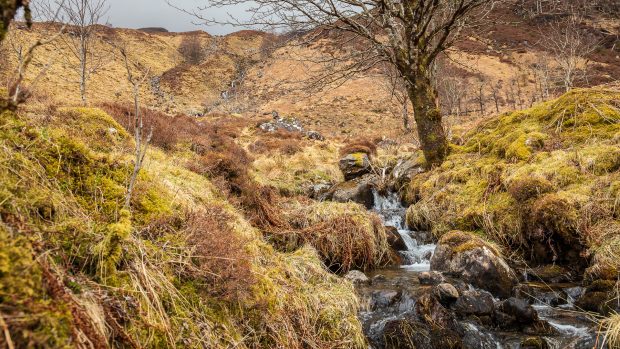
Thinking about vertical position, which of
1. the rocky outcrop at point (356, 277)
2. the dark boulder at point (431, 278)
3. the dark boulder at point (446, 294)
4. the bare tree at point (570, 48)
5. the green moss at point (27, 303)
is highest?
the bare tree at point (570, 48)

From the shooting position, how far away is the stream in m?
3.60

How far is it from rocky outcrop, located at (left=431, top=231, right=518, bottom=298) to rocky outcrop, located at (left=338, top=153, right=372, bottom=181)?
7.77 meters

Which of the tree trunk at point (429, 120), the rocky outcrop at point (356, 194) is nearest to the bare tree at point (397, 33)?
the tree trunk at point (429, 120)

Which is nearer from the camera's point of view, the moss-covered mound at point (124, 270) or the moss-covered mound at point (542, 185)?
the moss-covered mound at point (124, 270)

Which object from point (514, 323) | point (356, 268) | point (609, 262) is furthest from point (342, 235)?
point (609, 262)

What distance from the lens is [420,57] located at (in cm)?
788

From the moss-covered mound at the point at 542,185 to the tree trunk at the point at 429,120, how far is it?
41 centimetres

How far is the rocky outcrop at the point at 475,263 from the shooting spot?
15.3ft

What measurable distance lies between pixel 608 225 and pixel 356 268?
10.7 feet

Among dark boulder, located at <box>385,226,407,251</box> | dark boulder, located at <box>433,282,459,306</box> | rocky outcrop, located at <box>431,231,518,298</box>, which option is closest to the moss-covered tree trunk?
dark boulder, located at <box>433,282,459,306</box>

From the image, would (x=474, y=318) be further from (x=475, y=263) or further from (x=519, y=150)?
(x=519, y=150)

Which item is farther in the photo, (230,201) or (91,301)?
(230,201)

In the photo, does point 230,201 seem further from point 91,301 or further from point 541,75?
point 541,75

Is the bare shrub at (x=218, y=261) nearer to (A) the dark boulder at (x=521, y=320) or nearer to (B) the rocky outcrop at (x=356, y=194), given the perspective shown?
(A) the dark boulder at (x=521, y=320)
